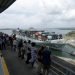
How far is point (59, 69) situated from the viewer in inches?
530

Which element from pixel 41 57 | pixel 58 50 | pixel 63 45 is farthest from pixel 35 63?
pixel 63 45

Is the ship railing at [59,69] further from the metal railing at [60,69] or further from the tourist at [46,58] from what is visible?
the tourist at [46,58]

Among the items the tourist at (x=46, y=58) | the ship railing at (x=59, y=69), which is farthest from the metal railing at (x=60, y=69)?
the tourist at (x=46, y=58)

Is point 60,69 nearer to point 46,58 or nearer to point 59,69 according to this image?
point 59,69

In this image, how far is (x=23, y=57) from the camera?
2442 cm

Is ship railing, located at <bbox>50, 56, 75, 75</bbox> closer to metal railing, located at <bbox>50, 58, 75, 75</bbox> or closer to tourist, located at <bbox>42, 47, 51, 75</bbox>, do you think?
metal railing, located at <bbox>50, 58, 75, 75</bbox>

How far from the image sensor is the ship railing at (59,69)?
450 inches

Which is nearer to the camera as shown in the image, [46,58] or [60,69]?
[60,69]

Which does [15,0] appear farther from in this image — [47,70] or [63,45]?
[63,45]

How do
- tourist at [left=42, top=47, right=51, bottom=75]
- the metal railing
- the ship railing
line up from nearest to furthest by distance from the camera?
the metal railing
the ship railing
tourist at [left=42, top=47, right=51, bottom=75]

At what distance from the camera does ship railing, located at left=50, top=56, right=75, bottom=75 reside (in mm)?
11442

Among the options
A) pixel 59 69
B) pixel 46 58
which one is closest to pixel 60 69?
pixel 59 69

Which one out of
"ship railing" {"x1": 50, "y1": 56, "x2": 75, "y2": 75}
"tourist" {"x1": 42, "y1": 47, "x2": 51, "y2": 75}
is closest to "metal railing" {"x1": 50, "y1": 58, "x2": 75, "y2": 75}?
"ship railing" {"x1": 50, "y1": 56, "x2": 75, "y2": 75}

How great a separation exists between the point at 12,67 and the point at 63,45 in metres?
34.3
